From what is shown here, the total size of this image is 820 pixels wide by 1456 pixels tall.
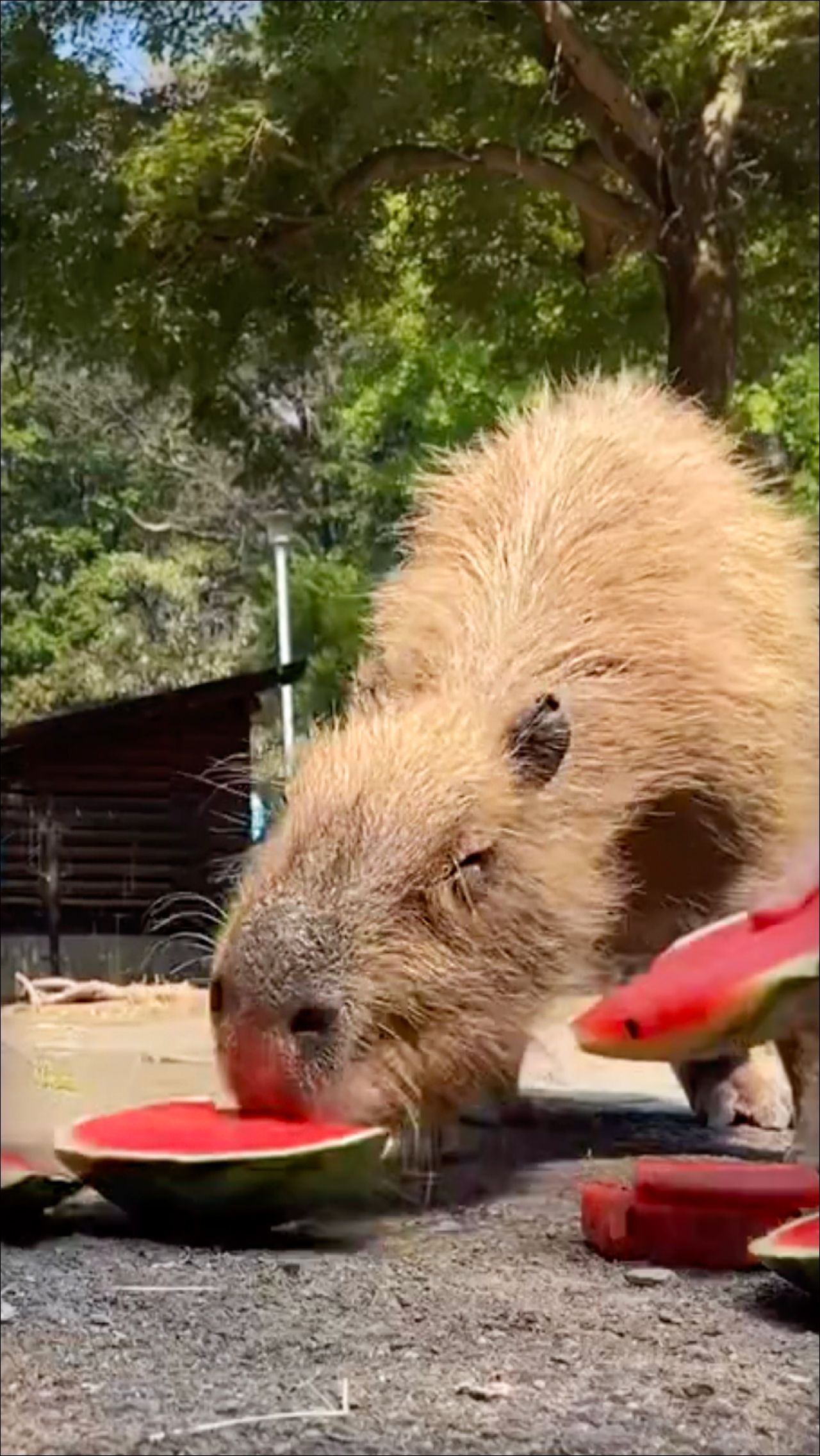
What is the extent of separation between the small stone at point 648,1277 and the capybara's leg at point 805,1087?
0.26 feet

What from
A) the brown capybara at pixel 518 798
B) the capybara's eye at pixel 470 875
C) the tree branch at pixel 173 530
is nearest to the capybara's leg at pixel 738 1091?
the brown capybara at pixel 518 798

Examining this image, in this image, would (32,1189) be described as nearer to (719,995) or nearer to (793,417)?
(719,995)

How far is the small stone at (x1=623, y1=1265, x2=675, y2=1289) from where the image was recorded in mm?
843

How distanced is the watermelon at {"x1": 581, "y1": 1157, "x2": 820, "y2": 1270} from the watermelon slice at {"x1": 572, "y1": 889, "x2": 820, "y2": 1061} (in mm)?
67

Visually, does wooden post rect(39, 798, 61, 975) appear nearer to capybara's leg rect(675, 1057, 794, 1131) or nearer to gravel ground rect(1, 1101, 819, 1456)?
gravel ground rect(1, 1101, 819, 1456)

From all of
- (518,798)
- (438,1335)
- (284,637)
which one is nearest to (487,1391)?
(438,1335)

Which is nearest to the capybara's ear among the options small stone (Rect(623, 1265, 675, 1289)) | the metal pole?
the metal pole

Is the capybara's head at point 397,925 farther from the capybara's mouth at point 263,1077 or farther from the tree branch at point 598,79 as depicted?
the tree branch at point 598,79

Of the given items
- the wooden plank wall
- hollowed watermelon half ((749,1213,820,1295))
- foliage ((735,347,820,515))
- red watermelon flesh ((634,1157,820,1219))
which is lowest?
hollowed watermelon half ((749,1213,820,1295))

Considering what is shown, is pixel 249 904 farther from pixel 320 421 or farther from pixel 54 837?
pixel 320 421

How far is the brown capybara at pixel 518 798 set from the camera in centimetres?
83

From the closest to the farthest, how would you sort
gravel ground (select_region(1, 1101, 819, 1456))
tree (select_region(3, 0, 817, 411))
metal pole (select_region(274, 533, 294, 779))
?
gravel ground (select_region(1, 1101, 819, 1456))
metal pole (select_region(274, 533, 294, 779))
tree (select_region(3, 0, 817, 411))

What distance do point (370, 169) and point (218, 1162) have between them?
1.74ft

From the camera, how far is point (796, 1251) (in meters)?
0.82
